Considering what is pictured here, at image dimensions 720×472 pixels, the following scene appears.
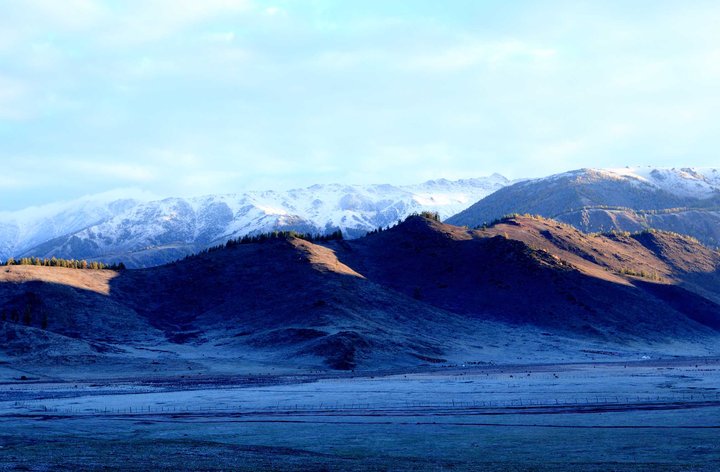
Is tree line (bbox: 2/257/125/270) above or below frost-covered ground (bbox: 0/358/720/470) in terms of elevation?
above

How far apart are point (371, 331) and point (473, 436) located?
272 ft

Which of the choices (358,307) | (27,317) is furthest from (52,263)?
(358,307)

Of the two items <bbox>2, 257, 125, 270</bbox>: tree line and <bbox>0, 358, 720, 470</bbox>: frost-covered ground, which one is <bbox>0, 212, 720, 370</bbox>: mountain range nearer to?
<bbox>2, 257, 125, 270</bbox>: tree line

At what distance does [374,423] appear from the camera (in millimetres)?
55281

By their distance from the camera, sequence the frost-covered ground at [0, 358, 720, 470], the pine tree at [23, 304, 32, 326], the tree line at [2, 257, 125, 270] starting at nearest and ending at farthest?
the frost-covered ground at [0, 358, 720, 470] → the pine tree at [23, 304, 32, 326] → the tree line at [2, 257, 125, 270]

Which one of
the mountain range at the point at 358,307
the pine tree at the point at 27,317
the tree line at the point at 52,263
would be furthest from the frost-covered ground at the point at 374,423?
the tree line at the point at 52,263

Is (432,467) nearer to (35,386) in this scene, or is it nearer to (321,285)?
(35,386)

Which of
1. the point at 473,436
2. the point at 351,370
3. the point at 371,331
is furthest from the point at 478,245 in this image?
the point at 473,436

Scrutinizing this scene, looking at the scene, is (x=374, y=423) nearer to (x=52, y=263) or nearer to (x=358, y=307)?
(x=358, y=307)

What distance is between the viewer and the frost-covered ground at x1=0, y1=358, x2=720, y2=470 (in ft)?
132

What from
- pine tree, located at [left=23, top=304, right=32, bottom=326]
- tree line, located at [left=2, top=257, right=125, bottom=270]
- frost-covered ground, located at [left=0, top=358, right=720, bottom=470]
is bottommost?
frost-covered ground, located at [left=0, top=358, right=720, bottom=470]

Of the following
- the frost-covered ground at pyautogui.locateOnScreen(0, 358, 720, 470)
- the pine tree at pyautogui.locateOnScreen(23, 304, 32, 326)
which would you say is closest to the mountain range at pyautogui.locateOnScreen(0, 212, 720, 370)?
the pine tree at pyautogui.locateOnScreen(23, 304, 32, 326)

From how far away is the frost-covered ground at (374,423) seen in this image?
4012cm

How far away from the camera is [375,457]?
41375 millimetres
